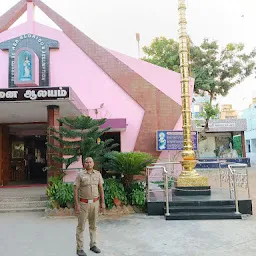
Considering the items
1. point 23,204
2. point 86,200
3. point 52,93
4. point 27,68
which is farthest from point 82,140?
point 27,68

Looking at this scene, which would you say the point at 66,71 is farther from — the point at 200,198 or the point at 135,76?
the point at 200,198

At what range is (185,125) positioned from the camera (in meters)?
9.37

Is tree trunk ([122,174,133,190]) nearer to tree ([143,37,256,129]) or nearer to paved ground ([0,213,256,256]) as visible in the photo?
paved ground ([0,213,256,256])

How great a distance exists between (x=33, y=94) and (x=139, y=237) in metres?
4.92

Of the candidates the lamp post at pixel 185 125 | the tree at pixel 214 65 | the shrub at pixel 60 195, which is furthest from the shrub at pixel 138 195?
the tree at pixel 214 65

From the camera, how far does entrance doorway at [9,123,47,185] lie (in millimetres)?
A: 14313

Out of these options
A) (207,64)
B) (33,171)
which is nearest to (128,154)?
(33,171)

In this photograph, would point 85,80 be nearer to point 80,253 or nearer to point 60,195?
point 60,195

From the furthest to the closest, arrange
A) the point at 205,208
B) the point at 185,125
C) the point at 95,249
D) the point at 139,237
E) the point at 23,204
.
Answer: the point at 185,125
the point at 23,204
the point at 205,208
the point at 139,237
the point at 95,249

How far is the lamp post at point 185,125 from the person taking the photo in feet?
28.9

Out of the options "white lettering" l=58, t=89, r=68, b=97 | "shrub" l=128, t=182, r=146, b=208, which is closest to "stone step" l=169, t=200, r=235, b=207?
"shrub" l=128, t=182, r=146, b=208

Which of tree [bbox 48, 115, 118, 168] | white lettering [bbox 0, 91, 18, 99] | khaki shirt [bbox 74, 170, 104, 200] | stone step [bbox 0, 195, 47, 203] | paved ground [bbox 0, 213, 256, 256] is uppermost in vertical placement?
white lettering [bbox 0, 91, 18, 99]

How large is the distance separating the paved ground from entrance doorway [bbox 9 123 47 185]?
7.15 m

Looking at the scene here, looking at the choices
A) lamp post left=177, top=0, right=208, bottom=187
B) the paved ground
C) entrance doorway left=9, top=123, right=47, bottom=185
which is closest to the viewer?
the paved ground
